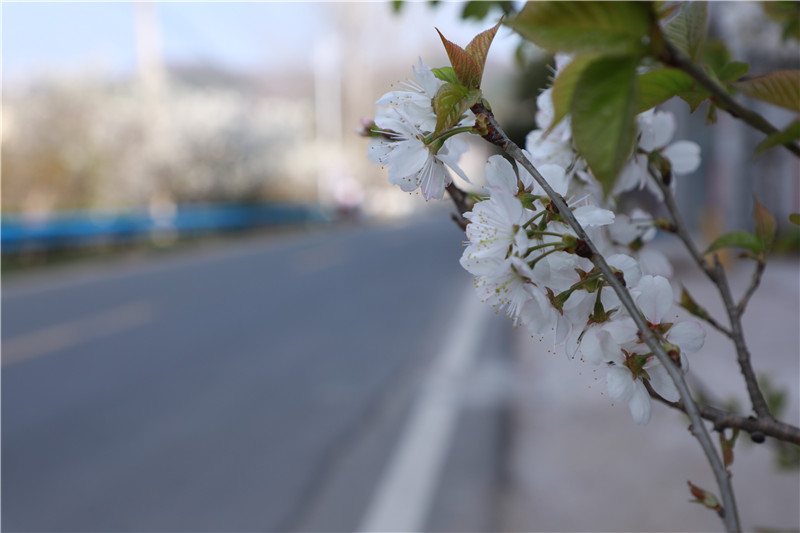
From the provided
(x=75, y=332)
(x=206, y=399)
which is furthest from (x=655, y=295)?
(x=75, y=332)

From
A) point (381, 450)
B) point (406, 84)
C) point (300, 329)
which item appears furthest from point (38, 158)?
point (406, 84)

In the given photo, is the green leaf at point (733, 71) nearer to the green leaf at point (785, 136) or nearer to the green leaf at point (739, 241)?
the green leaf at point (785, 136)

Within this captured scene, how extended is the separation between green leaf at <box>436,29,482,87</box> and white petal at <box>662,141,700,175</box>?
0.48 m

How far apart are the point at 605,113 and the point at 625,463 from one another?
3336mm

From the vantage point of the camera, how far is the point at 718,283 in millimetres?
952

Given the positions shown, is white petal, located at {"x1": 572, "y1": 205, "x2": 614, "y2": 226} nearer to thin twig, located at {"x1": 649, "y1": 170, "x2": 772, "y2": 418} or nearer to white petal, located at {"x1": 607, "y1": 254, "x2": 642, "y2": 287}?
white petal, located at {"x1": 607, "y1": 254, "x2": 642, "y2": 287}

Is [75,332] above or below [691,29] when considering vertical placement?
below

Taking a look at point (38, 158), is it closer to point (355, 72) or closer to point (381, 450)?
point (381, 450)

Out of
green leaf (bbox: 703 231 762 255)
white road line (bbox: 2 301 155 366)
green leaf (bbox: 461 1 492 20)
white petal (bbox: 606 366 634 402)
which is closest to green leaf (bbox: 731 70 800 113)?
white petal (bbox: 606 366 634 402)

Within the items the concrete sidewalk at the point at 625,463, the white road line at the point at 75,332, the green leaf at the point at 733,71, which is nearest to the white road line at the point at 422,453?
the concrete sidewalk at the point at 625,463

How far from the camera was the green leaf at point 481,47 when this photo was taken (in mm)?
Answer: 584

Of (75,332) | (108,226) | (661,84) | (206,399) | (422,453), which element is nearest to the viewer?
(661,84)

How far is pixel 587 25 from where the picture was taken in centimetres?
43

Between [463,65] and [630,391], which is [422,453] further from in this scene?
[463,65]
